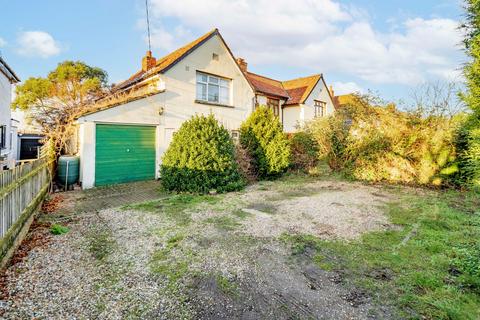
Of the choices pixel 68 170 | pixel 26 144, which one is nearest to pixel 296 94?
pixel 68 170

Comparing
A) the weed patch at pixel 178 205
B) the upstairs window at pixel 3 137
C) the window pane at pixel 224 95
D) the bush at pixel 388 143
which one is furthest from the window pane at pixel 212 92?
the upstairs window at pixel 3 137

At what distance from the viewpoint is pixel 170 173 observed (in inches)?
389

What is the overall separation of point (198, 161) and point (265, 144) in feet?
15.2

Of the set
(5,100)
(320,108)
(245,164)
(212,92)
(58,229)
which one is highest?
(320,108)

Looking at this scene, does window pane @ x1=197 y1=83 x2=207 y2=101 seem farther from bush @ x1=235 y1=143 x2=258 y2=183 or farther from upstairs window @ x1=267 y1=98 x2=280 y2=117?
upstairs window @ x1=267 y1=98 x2=280 y2=117

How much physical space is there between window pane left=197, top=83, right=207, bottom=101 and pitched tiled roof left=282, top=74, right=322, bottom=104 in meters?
11.8

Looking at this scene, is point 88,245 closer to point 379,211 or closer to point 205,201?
point 205,201

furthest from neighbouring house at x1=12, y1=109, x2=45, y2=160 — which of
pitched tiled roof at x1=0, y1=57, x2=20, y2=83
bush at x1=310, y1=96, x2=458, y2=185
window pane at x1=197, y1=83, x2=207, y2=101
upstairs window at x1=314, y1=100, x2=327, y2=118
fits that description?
upstairs window at x1=314, y1=100, x2=327, y2=118

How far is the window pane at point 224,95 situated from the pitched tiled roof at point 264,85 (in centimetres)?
229

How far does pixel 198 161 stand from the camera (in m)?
9.67

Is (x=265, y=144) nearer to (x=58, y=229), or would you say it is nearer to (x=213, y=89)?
(x=213, y=89)

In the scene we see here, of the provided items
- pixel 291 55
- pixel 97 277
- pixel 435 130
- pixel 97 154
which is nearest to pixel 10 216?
pixel 97 277

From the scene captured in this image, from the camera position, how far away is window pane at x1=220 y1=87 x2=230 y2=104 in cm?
1562

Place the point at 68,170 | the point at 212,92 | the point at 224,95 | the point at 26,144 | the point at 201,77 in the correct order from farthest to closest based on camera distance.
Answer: the point at 26,144 < the point at 224,95 < the point at 212,92 < the point at 201,77 < the point at 68,170
